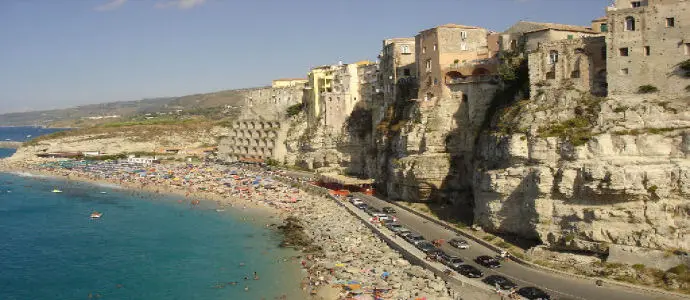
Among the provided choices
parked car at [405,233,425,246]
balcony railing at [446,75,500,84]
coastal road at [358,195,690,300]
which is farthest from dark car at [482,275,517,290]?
balcony railing at [446,75,500,84]

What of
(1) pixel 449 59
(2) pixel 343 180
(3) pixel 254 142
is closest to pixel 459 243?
(1) pixel 449 59

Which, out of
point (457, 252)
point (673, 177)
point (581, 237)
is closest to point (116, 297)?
point (457, 252)

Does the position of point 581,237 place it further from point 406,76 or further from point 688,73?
point 406,76

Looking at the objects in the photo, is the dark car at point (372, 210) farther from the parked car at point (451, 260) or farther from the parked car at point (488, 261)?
the parked car at point (488, 261)

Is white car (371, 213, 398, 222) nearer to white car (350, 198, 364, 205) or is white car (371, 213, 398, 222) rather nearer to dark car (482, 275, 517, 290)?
white car (350, 198, 364, 205)

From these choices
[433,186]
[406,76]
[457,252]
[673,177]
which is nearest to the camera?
[673,177]

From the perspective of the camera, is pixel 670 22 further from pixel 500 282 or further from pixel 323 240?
pixel 323 240
